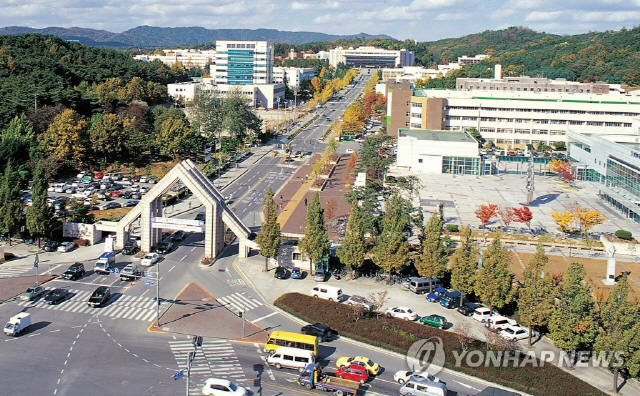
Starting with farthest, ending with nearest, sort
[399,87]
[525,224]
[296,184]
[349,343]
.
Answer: [399,87]
[296,184]
[525,224]
[349,343]

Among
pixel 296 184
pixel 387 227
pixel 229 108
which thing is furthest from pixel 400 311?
pixel 229 108

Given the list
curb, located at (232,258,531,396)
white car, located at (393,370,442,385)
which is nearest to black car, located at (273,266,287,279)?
curb, located at (232,258,531,396)

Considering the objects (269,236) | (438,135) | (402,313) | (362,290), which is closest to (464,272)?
(402,313)

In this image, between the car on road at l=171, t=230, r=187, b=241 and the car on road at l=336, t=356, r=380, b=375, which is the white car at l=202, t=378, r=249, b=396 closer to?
the car on road at l=336, t=356, r=380, b=375

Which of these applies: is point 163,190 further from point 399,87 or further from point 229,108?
point 399,87

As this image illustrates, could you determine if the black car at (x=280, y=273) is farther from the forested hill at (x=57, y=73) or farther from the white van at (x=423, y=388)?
the forested hill at (x=57, y=73)

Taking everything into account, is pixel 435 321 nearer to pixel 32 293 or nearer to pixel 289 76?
pixel 32 293

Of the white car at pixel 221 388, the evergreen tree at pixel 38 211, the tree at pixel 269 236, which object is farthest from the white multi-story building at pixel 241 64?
the white car at pixel 221 388
